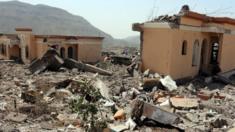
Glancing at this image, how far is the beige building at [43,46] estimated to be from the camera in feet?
87.2

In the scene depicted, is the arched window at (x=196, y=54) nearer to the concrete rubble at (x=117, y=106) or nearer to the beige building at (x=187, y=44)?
the beige building at (x=187, y=44)

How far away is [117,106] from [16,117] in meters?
3.37

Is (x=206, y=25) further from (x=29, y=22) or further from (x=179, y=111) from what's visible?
(x=29, y=22)

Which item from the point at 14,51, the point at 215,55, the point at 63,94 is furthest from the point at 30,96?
the point at 14,51

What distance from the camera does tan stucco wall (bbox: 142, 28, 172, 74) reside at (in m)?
15.8

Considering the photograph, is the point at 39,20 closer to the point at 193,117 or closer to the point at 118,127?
the point at 193,117

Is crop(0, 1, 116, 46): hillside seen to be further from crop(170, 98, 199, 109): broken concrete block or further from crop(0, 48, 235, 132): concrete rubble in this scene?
crop(170, 98, 199, 109): broken concrete block

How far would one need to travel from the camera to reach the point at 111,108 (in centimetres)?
1084

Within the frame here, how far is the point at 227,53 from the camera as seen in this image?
19062mm

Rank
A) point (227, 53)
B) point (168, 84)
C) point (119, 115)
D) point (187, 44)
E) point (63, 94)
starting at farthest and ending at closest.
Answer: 1. point (227, 53)
2. point (187, 44)
3. point (168, 84)
4. point (63, 94)
5. point (119, 115)

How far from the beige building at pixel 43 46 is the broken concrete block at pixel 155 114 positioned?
A: 18070 mm

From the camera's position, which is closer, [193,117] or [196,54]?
[193,117]

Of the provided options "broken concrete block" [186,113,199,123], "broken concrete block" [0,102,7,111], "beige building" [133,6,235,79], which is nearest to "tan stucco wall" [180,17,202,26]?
"beige building" [133,6,235,79]

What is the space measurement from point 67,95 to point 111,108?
7.24ft
